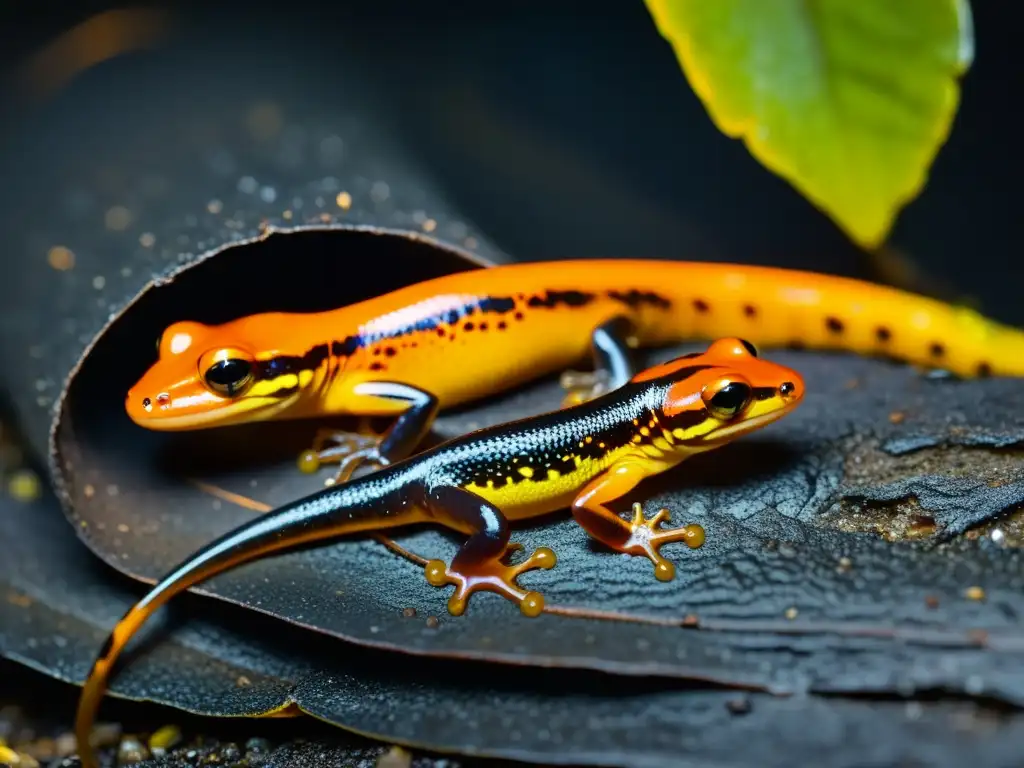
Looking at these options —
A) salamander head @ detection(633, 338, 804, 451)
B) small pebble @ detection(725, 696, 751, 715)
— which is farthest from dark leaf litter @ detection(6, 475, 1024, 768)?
salamander head @ detection(633, 338, 804, 451)

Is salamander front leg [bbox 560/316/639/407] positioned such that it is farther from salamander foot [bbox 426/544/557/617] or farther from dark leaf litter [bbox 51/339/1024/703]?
salamander foot [bbox 426/544/557/617]

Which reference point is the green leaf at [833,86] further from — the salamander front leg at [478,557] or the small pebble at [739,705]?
the small pebble at [739,705]

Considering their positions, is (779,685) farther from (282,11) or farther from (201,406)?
(282,11)

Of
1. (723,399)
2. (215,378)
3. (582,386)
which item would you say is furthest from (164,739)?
(723,399)

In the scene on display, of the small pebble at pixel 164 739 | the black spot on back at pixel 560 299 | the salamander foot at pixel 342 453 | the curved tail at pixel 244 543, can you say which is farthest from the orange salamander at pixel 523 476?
the black spot on back at pixel 560 299

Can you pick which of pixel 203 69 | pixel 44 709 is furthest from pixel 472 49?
pixel 44 709
